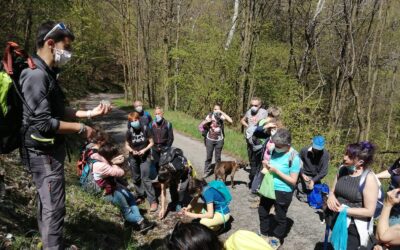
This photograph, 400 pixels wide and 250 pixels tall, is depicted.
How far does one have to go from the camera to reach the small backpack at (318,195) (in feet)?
22.1

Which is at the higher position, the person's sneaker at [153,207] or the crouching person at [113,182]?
the crouching person at [113,182]

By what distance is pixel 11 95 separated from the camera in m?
2.80

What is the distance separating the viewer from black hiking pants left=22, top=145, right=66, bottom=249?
305 cm

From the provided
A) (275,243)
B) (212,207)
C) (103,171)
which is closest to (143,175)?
(103,171)

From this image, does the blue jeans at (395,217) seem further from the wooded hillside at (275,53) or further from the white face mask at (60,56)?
the wooded hillside at (275,53)

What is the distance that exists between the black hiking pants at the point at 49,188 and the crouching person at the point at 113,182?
6.75 feet

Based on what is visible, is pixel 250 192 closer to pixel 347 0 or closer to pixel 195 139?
pixel 195 139

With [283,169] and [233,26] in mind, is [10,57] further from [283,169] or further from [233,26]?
[233,26]

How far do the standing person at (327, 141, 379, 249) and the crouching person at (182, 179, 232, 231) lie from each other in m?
1.96

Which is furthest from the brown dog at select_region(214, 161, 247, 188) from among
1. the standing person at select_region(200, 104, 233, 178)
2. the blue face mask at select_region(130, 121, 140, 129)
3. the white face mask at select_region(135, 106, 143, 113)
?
the white face mask at select_region(135, 106, 143, 113)

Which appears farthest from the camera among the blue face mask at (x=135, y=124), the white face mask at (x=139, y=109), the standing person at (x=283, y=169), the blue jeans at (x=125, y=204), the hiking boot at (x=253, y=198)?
the white face mask at (x=139, y=109)

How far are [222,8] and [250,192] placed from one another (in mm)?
18077

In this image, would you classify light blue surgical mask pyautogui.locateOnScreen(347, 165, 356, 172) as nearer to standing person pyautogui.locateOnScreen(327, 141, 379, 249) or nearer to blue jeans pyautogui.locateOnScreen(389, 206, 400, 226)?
standing person pyautogui.locateOnScreen(327, 141, 379, 249)

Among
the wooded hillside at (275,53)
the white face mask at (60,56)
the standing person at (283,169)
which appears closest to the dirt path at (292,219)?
the standing person at (283,169)
